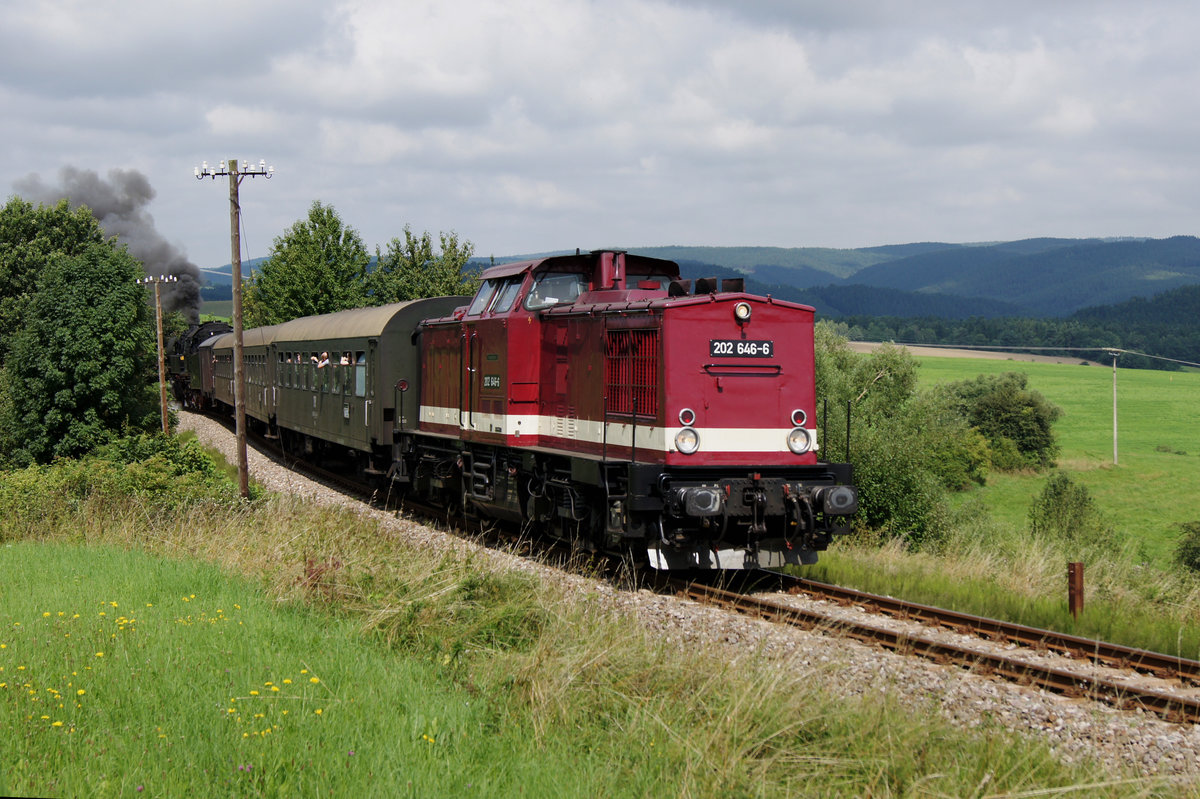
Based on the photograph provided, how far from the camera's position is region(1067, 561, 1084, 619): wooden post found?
9773 mm

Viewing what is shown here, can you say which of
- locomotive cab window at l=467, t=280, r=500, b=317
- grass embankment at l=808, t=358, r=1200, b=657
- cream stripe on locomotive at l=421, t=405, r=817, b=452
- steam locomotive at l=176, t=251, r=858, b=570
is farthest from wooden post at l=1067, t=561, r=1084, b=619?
locomotive cab window at l=467, t=280, r=500, b=317

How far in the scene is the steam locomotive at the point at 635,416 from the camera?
1048 cm

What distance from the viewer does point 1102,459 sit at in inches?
2729

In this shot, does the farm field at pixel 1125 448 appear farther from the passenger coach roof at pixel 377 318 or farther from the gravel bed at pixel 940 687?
the gravel bed at pixel 940 687

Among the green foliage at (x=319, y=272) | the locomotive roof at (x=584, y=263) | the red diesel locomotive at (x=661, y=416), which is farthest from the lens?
the green foliage at (x=319, y=272)

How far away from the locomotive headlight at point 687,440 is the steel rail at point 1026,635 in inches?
82.7

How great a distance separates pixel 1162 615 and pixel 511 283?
356 inches

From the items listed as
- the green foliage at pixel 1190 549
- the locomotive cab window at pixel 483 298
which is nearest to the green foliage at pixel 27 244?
the locomotive cab window at pixel 483 298

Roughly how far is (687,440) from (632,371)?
1.13 meters

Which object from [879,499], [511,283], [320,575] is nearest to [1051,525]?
[879,499]

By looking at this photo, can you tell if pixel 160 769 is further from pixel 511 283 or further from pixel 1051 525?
pixel 1051 525

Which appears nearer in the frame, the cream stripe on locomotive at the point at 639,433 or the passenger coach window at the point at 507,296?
the cream stripe on locomotive at the point at 639,433

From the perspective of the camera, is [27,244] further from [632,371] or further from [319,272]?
[632,371]

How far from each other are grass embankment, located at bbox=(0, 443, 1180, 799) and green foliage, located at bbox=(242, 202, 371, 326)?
110 ft
